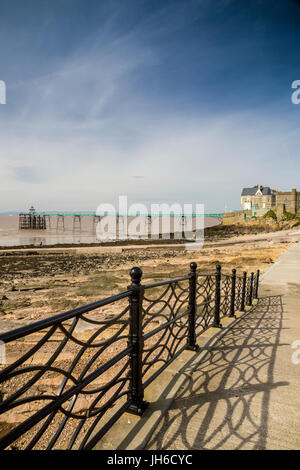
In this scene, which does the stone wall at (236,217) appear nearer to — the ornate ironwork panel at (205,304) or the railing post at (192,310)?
the ornate ironwork panel at (205,304)

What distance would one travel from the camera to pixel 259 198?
92.5 metres

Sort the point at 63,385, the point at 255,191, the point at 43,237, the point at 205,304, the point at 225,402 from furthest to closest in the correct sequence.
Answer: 1. the point at 255,191
2. the point at 43,237
3. the point at 205,304
4. the point at 225,402
5. the point at 63,385

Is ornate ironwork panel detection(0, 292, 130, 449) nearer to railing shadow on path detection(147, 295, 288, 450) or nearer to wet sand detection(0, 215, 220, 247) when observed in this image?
railing shadow on path detection(147, 295, 288, 450)

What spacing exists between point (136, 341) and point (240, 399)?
1.45m

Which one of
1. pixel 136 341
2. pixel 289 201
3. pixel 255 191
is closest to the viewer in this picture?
pixel 136 341

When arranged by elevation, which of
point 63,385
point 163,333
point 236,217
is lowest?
point 163,333

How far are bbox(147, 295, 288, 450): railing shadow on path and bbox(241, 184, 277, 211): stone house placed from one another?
91.9 metres

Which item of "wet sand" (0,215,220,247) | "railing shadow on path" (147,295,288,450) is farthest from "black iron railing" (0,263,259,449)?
"wet sand" (0,215,220,247)

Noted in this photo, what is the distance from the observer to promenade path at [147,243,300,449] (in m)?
2.58

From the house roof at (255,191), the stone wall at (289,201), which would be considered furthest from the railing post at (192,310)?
the house roof at (255,191)

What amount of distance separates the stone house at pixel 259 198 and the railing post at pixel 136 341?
93.8m

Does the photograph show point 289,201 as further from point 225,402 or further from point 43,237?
point 225,402

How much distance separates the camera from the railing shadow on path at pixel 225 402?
2.56 metres

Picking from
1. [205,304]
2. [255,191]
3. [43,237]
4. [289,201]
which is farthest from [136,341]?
[255,191]
